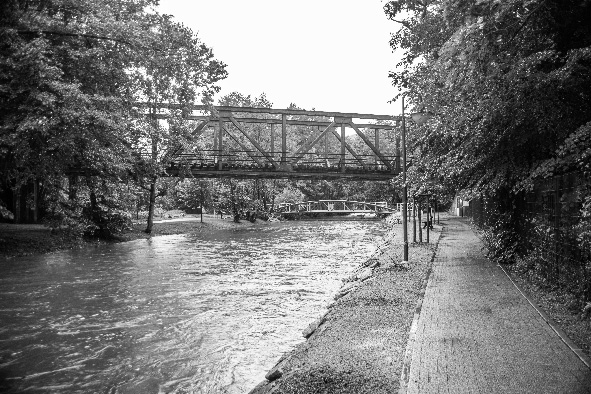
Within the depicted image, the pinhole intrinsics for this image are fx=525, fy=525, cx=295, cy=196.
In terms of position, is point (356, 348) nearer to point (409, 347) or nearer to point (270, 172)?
point (409, 347)

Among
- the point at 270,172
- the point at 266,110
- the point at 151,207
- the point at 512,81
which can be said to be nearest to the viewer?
the point at 512,81

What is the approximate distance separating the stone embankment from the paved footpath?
26cm

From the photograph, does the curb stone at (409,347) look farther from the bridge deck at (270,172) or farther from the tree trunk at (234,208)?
the tree trunk at (234,208)

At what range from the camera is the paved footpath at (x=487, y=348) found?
505 centimetres

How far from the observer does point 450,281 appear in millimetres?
11297

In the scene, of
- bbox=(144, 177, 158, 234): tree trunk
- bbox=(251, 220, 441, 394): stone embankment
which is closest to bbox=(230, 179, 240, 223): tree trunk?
bbox=(144, 177, 158, 234): tree trunk

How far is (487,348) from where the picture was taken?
6.23 m

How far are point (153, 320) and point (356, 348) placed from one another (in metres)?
5.39

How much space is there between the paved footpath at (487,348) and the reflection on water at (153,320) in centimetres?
247

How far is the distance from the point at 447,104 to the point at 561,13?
3.45 metres

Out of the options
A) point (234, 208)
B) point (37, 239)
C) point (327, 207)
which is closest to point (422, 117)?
point (37, 239)

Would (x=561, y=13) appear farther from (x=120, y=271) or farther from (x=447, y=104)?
(x=120, y=271)

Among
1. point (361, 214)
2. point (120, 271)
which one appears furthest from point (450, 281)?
point (361, 214)

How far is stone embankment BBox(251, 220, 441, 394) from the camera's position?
5.43 meters
